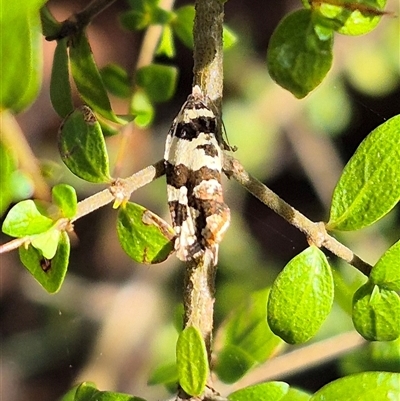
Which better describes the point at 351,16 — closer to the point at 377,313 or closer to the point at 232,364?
the point at 377,313

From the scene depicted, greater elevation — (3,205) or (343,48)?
(3,205)

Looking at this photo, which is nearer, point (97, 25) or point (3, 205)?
point (3, 205)

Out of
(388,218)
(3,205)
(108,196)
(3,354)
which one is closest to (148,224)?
(108,196)

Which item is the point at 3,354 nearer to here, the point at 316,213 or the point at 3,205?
Answer: the point at 316,213

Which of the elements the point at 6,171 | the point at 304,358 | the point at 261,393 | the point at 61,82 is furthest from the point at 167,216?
the point at 6,171

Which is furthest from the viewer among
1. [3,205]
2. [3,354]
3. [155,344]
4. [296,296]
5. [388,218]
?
[3,354]

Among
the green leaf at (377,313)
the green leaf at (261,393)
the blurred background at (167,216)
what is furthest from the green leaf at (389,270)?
the blurred background at (167,216)

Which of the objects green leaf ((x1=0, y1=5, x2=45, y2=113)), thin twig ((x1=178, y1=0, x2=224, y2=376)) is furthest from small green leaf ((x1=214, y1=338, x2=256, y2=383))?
green leaf ((x1=0, y1=5, x2=45, y2=113))
